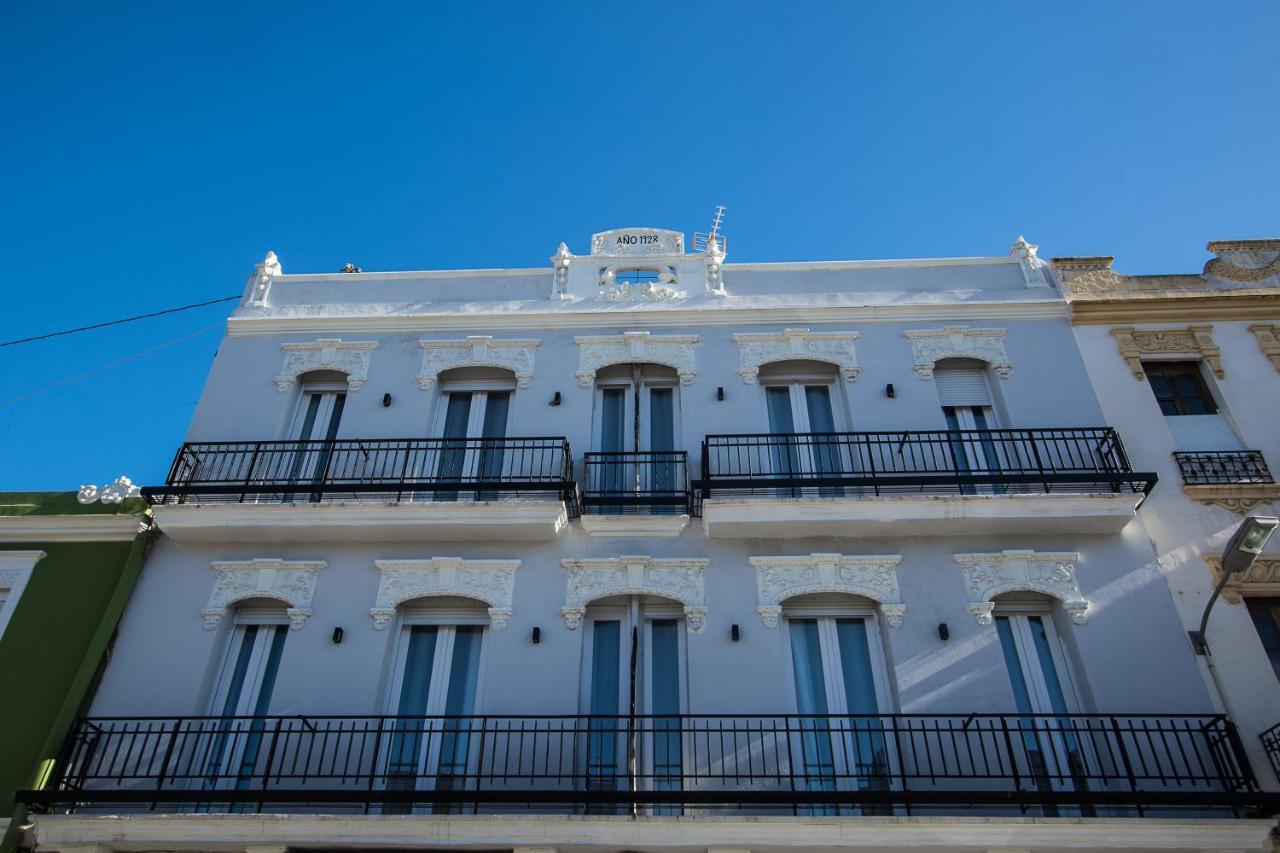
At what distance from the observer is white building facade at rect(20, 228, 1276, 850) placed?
31.1 feet

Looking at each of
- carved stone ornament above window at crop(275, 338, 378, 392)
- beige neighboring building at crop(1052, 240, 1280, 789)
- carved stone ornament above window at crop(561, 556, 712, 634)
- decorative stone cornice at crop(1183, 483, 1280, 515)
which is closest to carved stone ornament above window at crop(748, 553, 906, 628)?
carved stone ornament above window at crop(561, 556, 712, 634)

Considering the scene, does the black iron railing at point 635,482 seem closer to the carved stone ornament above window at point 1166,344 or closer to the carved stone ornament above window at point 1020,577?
the carved stone ornament above window at point 1020,577

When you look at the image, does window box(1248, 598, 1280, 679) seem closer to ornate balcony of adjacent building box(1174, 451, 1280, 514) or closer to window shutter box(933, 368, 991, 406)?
ornate balcony of adjacent building box(1174, 451, 1280, 514)

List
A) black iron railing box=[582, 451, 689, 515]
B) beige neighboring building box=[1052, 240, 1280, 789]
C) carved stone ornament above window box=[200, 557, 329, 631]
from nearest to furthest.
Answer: beige neighboring building box=[1052, 240, 1280, 789] → carved stone ornament above window box=[200, 557, 329, 631] → black iron railing box=[582, 451, 689, 515]

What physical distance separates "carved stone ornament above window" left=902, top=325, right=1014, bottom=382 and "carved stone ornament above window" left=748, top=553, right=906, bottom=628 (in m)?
3.21

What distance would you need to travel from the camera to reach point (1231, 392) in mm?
12656

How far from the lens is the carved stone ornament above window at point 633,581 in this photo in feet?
36.6

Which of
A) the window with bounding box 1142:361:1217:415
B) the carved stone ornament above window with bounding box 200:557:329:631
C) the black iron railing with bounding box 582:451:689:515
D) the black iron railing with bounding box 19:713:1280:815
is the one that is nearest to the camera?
the black iron railing with bounding box 19:713:1280:815

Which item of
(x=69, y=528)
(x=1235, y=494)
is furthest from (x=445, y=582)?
(x=1235, y=494)

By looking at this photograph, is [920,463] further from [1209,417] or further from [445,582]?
[445,582]

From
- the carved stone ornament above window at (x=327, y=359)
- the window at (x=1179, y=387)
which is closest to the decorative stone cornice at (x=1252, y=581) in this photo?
the window at (x=1179, y=387)

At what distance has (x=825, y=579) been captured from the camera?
1119cm

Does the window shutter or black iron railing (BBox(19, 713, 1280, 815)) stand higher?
the window shutter

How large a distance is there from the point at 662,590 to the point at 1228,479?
722cm
